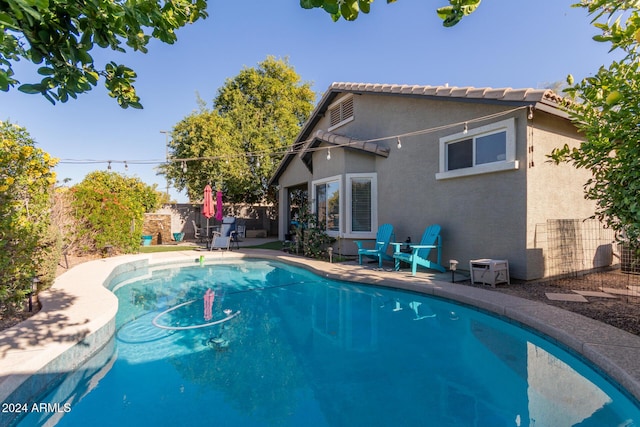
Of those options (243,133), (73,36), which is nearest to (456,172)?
(73,36)

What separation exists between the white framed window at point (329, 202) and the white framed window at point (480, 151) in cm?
362

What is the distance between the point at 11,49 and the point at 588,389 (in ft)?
18.6

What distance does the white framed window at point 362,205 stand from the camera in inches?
428

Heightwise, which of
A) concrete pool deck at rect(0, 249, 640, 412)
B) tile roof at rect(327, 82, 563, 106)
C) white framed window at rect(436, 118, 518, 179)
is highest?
tile roof at rect(327, 82, 563, 106)

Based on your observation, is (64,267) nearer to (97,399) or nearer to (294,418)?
(97,399)

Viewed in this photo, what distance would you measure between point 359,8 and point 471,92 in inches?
282

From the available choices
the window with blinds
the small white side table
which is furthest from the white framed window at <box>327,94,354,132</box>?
the small white side table

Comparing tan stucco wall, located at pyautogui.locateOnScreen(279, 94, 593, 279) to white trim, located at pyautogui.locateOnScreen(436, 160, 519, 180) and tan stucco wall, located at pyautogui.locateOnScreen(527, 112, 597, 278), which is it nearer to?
tan stucco wall, located at pyautogui.locateOnScreen(527, 112, 597, 278)

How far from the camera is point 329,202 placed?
11.8m

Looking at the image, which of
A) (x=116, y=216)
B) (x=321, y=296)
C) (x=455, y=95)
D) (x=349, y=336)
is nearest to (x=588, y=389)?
(x=349, y=336)

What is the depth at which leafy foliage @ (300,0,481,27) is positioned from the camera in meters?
1.46

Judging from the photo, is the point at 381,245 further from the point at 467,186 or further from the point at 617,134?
the point at 617,134

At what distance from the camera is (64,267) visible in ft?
29.9

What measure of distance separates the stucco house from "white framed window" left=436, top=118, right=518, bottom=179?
1.0 inches
